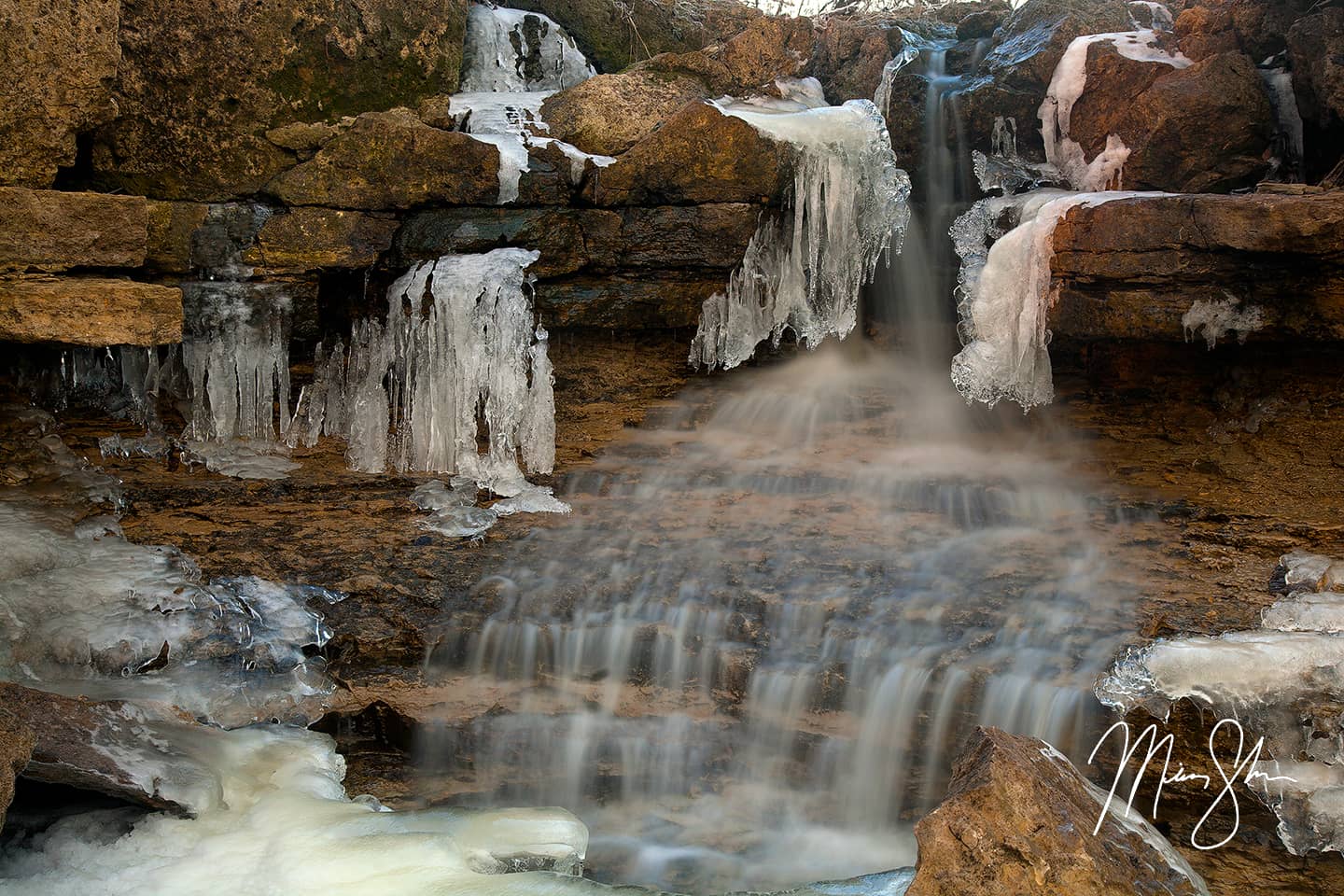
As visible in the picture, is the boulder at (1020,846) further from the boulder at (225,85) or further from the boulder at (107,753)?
the boulder at (225,85)

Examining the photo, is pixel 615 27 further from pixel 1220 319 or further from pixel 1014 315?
pixel 1220 319

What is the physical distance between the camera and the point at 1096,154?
7527 mm

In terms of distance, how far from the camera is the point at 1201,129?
695 centimetres

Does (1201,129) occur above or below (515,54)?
below

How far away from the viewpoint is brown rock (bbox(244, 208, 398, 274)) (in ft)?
20.9

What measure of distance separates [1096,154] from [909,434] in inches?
91.5

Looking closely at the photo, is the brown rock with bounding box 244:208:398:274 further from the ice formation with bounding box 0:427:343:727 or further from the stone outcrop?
the stone outcrop

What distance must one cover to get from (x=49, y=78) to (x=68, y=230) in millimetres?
867

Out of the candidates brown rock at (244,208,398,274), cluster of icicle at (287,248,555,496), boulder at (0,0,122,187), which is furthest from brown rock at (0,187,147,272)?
cluster of icicle at (287,248,555,496)

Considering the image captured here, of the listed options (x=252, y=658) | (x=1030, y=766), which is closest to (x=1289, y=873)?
Answer: (x=1030, y=766)

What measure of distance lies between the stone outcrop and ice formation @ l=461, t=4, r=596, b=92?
410 centimetres

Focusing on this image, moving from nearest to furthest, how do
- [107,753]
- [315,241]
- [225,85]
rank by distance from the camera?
[107,753] < [315,241] < [225,85]

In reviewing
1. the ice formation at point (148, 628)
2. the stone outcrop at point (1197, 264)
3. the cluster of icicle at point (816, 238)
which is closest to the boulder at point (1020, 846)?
the ice formation at point (148, 628)
